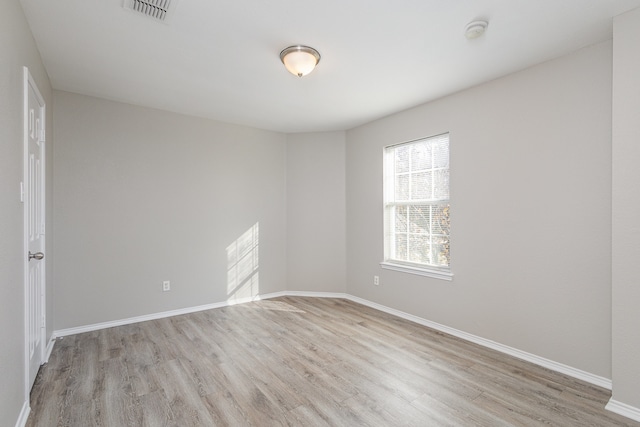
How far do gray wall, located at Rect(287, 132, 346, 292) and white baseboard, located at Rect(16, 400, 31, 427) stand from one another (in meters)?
3.28

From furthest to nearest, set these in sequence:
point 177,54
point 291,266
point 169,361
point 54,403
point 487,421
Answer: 1. point 291,266
2. point 169,361
3. point 177,54
4. point 54,403
5. point 487,421

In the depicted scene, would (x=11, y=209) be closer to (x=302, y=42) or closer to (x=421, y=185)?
(x=302, y=42)

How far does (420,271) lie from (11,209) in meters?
3.58

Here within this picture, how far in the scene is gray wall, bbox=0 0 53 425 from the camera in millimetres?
1580

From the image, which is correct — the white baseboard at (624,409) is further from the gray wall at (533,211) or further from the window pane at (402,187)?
the window pane at (402,187)

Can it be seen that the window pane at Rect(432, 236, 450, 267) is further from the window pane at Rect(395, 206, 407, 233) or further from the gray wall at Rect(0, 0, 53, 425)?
the gray wall at Rect(0, 0, 53, 425)

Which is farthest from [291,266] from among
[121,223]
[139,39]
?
[139,39]

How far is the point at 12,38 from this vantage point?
1.76 meters

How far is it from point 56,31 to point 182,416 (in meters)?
2.84

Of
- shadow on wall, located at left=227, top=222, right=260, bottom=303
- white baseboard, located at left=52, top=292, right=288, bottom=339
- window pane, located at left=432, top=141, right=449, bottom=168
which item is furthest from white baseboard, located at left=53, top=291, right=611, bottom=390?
window pane, located at left=432, top=141, right=449, bottom=168

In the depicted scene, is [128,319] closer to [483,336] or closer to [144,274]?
[144,274]

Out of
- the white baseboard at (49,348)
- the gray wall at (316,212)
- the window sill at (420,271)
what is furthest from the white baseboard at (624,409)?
the white baseboard at (49,348)

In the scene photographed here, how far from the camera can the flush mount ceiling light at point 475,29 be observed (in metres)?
2.11

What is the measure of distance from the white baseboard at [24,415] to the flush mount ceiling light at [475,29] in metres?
3.80
